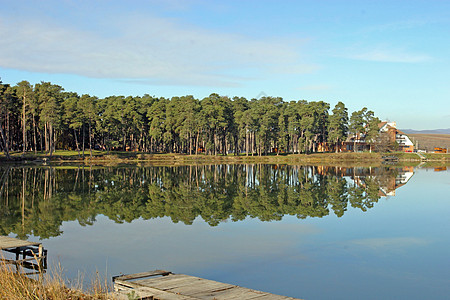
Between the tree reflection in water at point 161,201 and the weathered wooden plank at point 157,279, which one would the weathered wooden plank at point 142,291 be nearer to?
the weathered wooden plank at point 157,279

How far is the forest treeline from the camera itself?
8819 centimetres

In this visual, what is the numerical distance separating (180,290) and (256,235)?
433 inches

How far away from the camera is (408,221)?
2588 centimetres

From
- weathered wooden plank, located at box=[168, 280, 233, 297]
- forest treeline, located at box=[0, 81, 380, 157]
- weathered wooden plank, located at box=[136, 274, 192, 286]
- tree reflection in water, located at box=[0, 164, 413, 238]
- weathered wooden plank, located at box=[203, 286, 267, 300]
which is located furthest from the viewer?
forest treeline, located at box=[0, 81, 380, 157]

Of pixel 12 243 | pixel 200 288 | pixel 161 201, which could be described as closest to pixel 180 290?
pixel 200 288

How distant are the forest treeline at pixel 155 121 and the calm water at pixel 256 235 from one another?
52551 millimetres

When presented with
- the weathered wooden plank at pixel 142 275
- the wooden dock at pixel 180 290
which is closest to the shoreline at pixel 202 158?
the weathered wooden plank at pixel 142 275

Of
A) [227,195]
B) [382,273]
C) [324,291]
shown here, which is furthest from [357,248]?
[227,195]

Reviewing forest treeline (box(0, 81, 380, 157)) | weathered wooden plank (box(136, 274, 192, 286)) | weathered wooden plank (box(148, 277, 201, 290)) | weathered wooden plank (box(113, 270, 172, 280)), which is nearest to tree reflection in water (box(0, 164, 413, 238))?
weathered wooden plank (box(113, 270, 172, 280))

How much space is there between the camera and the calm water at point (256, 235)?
14.3m

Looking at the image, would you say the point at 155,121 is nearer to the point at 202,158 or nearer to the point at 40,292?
the point at 202,158

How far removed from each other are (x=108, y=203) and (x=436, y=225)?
20.6m

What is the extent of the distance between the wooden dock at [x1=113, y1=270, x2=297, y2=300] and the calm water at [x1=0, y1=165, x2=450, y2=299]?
116 inches

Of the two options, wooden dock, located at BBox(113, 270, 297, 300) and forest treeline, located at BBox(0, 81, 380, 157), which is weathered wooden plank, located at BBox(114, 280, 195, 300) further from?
forest treeline, located at BBox(0, 81, 380, 157)
